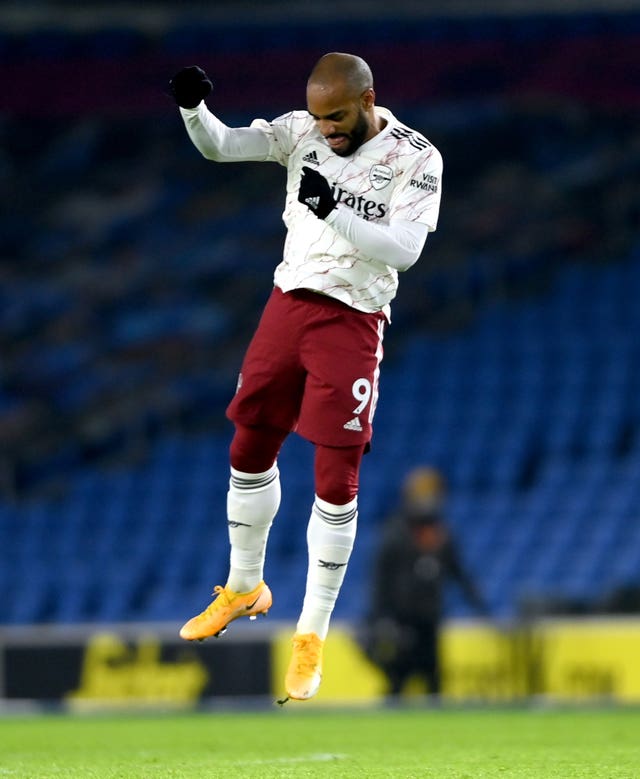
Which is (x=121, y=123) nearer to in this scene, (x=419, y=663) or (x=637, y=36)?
(x=637, y=36)

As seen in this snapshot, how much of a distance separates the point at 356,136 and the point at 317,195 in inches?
→ 17.2

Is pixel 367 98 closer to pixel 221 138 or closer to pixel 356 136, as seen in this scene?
pixel 356 136

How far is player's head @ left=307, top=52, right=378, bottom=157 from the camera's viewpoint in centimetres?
591

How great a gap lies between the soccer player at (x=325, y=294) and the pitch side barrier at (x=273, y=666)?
5534 mm

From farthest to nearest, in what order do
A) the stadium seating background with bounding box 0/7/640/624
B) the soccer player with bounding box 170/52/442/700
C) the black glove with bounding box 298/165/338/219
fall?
the stadium seating background with bounding box 0/7/640/624 → the soccer player with bounding box 170/52/442/700 → the black glove with bounding box 298/165/338/219

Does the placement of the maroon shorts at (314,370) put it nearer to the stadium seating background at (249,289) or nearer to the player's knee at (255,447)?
the player's knee at (255,447)

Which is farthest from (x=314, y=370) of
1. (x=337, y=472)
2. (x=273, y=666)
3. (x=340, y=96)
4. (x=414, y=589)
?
(x=273, y=666)

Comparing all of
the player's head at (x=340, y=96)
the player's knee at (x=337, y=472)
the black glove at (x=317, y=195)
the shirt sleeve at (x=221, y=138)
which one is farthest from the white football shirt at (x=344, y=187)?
the player's knee at (x=337, y=472)

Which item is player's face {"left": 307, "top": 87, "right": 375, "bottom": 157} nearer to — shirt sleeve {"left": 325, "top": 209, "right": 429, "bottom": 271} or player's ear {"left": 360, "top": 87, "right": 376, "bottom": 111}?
player's ear {"left": 360, "top": 87, "right": 376, "bottom": 111}

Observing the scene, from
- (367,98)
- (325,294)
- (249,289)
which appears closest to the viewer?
(367,98)

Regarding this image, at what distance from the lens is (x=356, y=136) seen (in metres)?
6.08

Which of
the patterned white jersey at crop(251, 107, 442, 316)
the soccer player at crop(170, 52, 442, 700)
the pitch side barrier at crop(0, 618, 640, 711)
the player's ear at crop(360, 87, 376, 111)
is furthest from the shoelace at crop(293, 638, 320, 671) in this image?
the pitch side barrier at crop(0, 618, 640, 711)

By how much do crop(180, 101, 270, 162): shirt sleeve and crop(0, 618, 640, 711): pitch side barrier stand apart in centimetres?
606

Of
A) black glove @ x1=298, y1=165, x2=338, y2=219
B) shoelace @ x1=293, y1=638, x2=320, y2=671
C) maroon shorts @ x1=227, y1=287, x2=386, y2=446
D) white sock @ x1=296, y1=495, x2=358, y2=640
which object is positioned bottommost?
shoelace @ x1=293, y1=638, x2=320, y2=671
